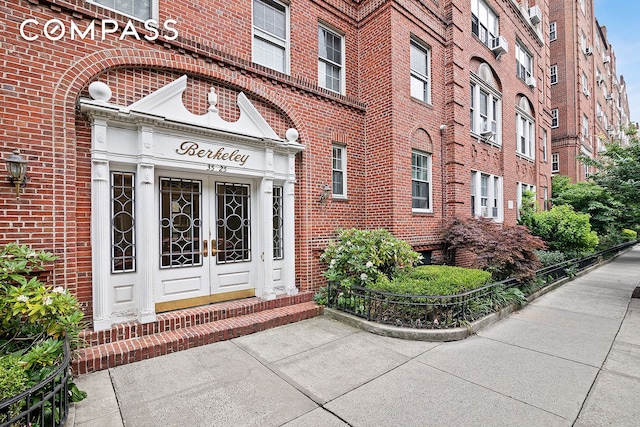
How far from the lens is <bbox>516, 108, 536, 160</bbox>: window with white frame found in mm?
13961

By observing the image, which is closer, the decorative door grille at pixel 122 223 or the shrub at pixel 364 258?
the decorative door grille at pixel 122 223

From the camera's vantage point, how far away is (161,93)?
477 centimetres

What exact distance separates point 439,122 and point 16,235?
32.3 feet

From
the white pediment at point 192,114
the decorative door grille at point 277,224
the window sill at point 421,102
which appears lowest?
the decorative door grille at point 277,224

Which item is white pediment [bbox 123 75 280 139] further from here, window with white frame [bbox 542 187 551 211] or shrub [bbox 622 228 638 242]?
shrub [bbox 622 228 638 242]

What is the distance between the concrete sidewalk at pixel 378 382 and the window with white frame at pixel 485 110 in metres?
7.68

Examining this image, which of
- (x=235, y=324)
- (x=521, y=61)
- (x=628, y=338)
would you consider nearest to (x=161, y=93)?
(x=235, y=324)

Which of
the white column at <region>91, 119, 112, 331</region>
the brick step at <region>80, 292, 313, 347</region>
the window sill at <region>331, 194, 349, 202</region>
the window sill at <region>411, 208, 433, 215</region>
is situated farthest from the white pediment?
the window sill at <region>411, 208, 433, 215</region>

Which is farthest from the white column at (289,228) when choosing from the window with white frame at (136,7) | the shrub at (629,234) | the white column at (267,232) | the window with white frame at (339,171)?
the shrub at (629,234)

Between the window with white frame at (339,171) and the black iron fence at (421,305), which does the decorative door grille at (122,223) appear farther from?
the window with white frame at (339,171)

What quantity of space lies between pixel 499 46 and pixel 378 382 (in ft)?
43.2

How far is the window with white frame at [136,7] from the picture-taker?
15.8ft

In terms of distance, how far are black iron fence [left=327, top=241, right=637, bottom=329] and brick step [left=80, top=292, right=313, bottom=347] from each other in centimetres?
112

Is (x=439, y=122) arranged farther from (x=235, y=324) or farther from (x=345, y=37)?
(x=235, y=324)
